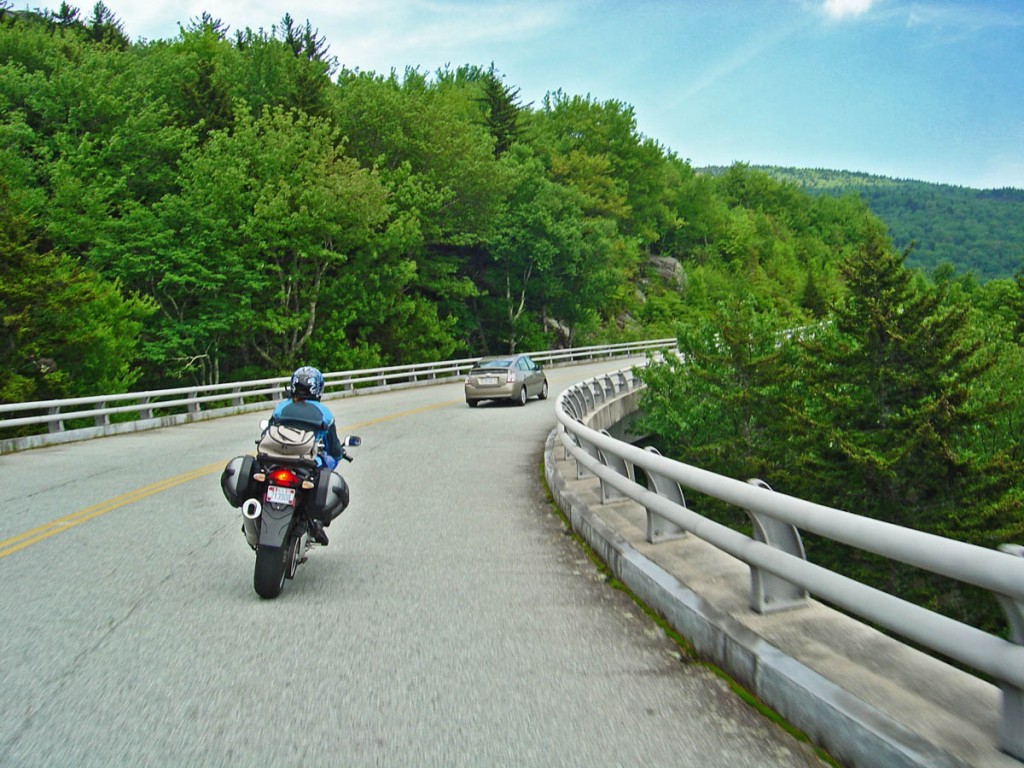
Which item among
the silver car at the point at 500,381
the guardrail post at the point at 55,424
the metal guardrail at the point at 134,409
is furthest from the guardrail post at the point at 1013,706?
the silver car at the point at 500,381

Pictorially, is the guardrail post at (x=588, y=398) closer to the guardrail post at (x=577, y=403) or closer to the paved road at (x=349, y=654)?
the guardrail post at (x=577, y=403)

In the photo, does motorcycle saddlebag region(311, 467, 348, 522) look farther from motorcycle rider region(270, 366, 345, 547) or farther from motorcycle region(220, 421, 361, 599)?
motorcycle rider region(270, 366, 345, 547)

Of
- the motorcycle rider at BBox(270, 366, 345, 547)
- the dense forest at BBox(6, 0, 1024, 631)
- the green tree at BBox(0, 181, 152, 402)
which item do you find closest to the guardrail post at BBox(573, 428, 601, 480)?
the motorcycle rider at BBox(270, 366, 345, 547)

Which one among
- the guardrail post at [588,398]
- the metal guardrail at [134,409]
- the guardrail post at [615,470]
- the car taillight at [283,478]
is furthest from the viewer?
the guardrail post at [588,398]

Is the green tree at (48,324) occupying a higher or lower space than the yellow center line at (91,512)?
higher

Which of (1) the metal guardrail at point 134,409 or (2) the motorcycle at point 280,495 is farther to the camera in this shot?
(1) the metal guardrail at point 134,409

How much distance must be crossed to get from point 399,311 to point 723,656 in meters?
41.9

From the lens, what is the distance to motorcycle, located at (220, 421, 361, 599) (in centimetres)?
592

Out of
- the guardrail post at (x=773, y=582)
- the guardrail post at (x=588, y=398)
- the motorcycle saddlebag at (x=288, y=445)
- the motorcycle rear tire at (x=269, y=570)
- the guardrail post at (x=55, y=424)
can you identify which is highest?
the motorcycle saddlebag at (x=288, y=445)

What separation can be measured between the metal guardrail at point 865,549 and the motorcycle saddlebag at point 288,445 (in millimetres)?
2430

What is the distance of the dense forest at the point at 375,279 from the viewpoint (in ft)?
94.4

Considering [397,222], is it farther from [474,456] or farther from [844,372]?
[474,456]

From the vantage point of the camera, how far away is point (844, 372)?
32.2m

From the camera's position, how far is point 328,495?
617 centimetres
